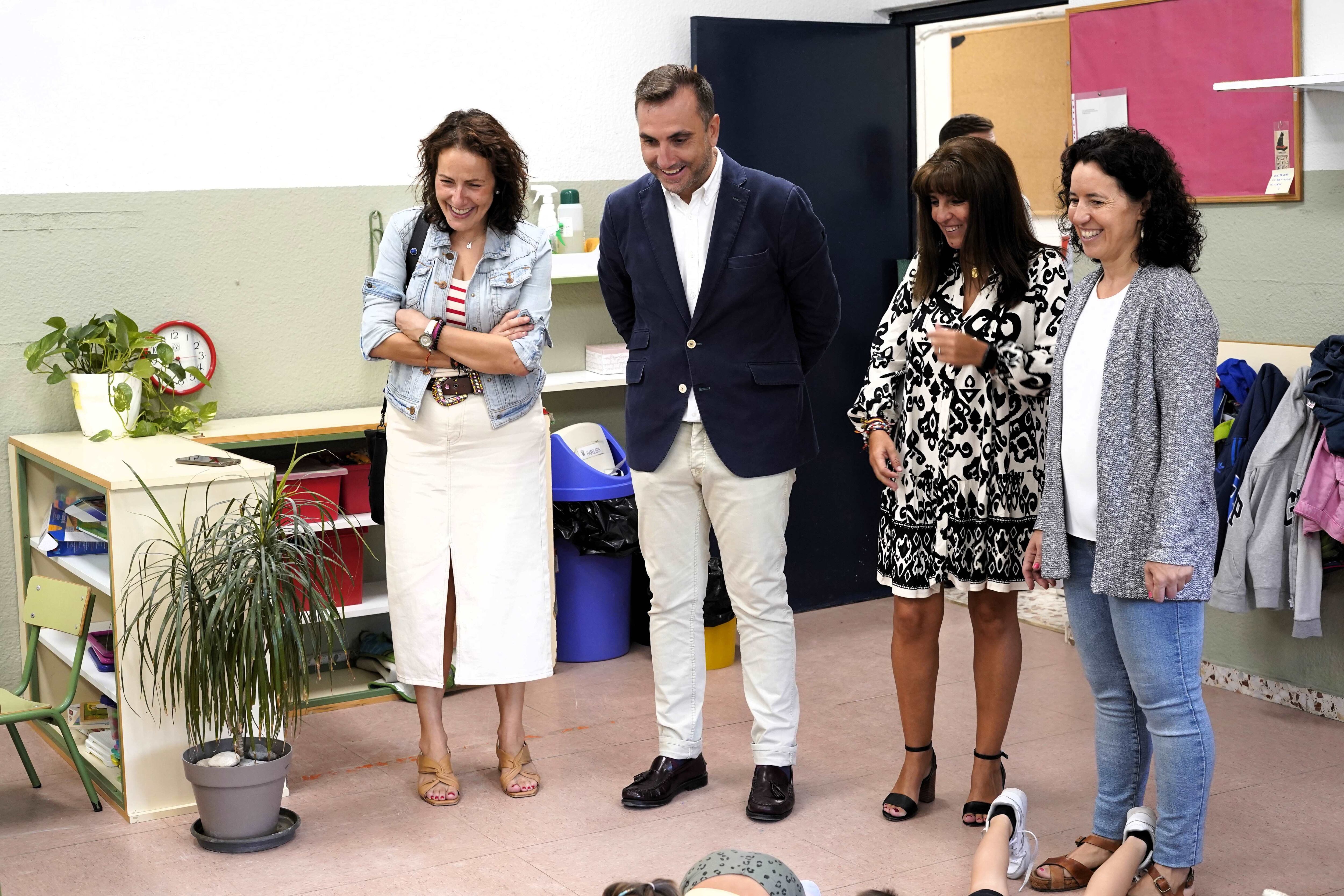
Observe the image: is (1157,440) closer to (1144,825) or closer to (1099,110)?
(1144,825)

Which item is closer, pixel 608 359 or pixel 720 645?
pixel 720 645

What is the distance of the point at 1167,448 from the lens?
102 inches

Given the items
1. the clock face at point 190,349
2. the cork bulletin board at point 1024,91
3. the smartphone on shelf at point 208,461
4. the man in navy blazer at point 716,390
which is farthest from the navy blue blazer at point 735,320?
the cork bulletin board at point 1024,91

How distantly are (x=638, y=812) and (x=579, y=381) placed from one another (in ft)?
6.20

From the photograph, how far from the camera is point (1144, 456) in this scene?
2619 millimetres

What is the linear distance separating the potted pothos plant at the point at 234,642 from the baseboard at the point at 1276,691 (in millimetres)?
2538

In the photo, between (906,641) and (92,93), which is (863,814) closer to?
(906,641)

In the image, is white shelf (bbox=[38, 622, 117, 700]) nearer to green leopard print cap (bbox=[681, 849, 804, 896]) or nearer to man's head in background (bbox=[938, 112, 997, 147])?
green leopard print cap (bbox=[681, 849, 804, 896])

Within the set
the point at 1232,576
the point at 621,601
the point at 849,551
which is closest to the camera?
the point at 1232,576

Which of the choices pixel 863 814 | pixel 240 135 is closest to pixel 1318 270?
pixel 863 814

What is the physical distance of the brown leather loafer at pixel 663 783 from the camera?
11.3 feet

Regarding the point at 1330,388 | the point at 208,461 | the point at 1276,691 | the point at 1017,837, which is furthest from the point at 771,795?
the point at 1330,388

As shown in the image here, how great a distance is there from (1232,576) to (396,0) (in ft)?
10.7

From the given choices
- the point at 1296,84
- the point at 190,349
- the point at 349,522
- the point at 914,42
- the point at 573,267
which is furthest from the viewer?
the point at 914,42
